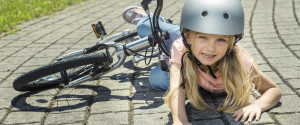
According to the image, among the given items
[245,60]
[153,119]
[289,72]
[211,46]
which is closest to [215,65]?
[245,60]

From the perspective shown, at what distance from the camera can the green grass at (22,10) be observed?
693 centimetres

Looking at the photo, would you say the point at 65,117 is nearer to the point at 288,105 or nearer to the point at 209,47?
the point at 209,47

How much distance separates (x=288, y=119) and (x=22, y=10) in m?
6.92

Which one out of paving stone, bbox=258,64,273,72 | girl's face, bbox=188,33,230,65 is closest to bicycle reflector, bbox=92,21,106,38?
girl's face, bbox=188,33,230,65

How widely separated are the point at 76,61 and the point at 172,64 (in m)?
0.96

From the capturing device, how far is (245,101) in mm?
3029

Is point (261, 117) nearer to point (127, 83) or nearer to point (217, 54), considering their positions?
point (217, 54)

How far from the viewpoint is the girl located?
2693 mm

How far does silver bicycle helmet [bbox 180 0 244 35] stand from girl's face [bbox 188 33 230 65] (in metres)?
0.11

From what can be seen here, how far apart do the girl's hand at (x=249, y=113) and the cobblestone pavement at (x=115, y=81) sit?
0.06 metres

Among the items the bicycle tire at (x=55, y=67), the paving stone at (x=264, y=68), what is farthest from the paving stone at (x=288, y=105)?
the bicycle tire at (x=55, y=67)

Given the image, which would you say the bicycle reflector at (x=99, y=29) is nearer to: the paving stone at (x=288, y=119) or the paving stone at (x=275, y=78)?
the paving stone at (x=275, y=78)

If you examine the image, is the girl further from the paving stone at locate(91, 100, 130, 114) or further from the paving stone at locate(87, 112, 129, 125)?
the paving stone at locate(91, 100, 130, 114)

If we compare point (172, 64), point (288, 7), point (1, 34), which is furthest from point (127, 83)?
point (288, 7)
